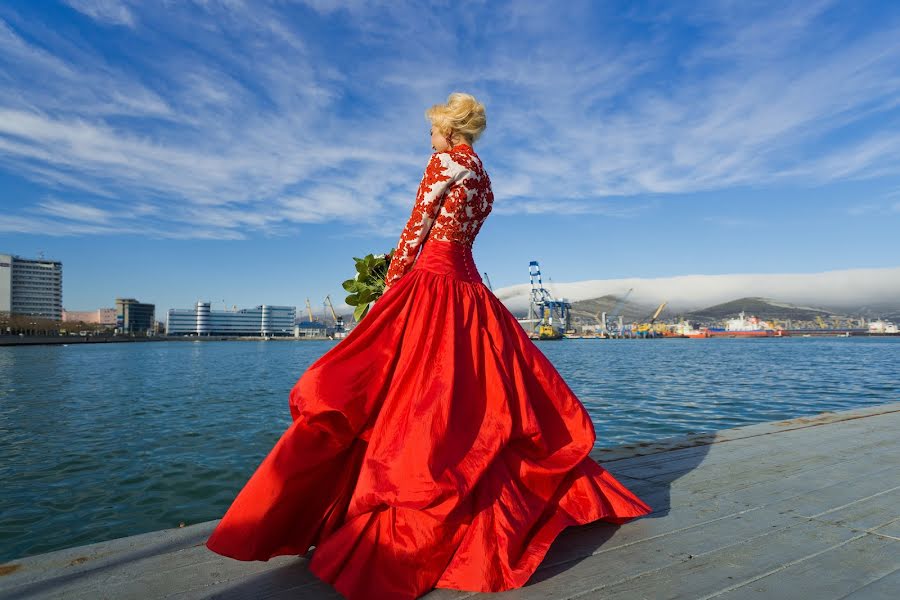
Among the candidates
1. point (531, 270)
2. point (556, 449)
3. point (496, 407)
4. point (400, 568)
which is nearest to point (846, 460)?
point (556, 449)

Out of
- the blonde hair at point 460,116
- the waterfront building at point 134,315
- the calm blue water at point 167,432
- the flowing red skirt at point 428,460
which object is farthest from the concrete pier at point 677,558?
the waterfront building at point 134,315

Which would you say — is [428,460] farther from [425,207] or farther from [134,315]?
[134,315]

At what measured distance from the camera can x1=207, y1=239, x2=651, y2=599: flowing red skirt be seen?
1.63 m

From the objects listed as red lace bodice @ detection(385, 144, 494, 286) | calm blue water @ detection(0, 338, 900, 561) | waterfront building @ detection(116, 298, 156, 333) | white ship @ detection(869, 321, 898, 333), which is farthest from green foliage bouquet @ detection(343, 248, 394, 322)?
waterfront building @ detection(116, 298, 156, 333)

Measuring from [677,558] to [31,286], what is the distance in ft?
514

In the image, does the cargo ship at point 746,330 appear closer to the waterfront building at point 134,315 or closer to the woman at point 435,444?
the woman at point 435,444

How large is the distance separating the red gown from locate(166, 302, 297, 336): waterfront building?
15251cm

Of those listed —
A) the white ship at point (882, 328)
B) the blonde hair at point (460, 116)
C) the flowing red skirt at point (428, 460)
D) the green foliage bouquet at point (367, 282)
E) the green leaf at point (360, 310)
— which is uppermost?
the blonde hair at point (460, 116)

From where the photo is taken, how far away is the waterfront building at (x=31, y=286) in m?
122

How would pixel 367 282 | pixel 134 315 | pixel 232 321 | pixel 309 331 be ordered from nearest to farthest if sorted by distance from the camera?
pixel 367 282 → pixel 232 321 → pixel 309 331 → pixel 134 315

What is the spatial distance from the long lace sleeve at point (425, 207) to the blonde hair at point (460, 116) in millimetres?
140

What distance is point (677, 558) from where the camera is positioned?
1.76 meters

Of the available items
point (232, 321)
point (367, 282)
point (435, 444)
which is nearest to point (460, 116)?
point (367, 282)

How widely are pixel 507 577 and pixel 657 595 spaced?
399 millimetres
